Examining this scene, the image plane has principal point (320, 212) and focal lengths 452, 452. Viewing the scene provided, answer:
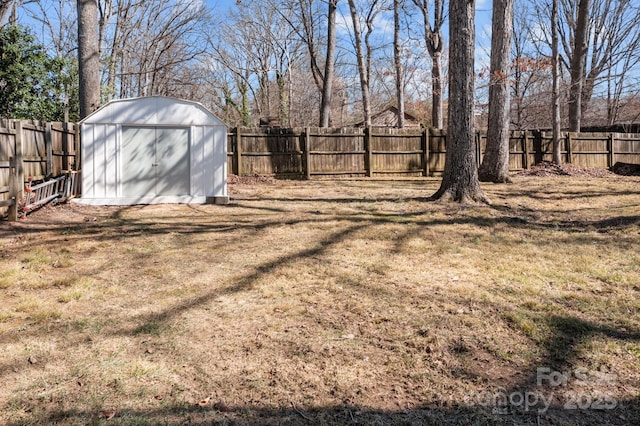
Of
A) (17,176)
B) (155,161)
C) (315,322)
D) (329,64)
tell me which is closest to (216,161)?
(155,161)

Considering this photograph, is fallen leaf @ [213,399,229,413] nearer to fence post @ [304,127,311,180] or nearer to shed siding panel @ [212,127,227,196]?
shed siding panel @ [212,127,227,196]

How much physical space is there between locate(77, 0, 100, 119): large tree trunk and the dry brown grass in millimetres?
5004

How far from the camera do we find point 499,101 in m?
13.2

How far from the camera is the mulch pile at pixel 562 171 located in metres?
16.2

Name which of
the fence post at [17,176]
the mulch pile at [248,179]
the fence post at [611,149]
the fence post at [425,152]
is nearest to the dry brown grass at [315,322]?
the fence post at [17,176]

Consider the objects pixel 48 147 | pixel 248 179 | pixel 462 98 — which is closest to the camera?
pixel 462 98

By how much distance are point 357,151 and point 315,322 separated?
42.6ft

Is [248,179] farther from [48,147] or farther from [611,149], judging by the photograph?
[611,149]

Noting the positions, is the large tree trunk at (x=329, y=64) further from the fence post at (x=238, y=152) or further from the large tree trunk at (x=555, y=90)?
the large tree trunk at (x=555, y=90)

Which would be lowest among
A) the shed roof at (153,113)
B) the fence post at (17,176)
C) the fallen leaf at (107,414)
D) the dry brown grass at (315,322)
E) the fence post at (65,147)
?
the fallen leaf at (107,414)

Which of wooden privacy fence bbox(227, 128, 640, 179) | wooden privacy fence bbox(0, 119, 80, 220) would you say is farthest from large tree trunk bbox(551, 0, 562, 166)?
wooden privacy fence bbox(0, 119, 80, 220)

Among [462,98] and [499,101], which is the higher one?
[499,101]

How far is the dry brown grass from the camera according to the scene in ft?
8.10

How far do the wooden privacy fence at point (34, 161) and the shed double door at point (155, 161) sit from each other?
50.5 inches
